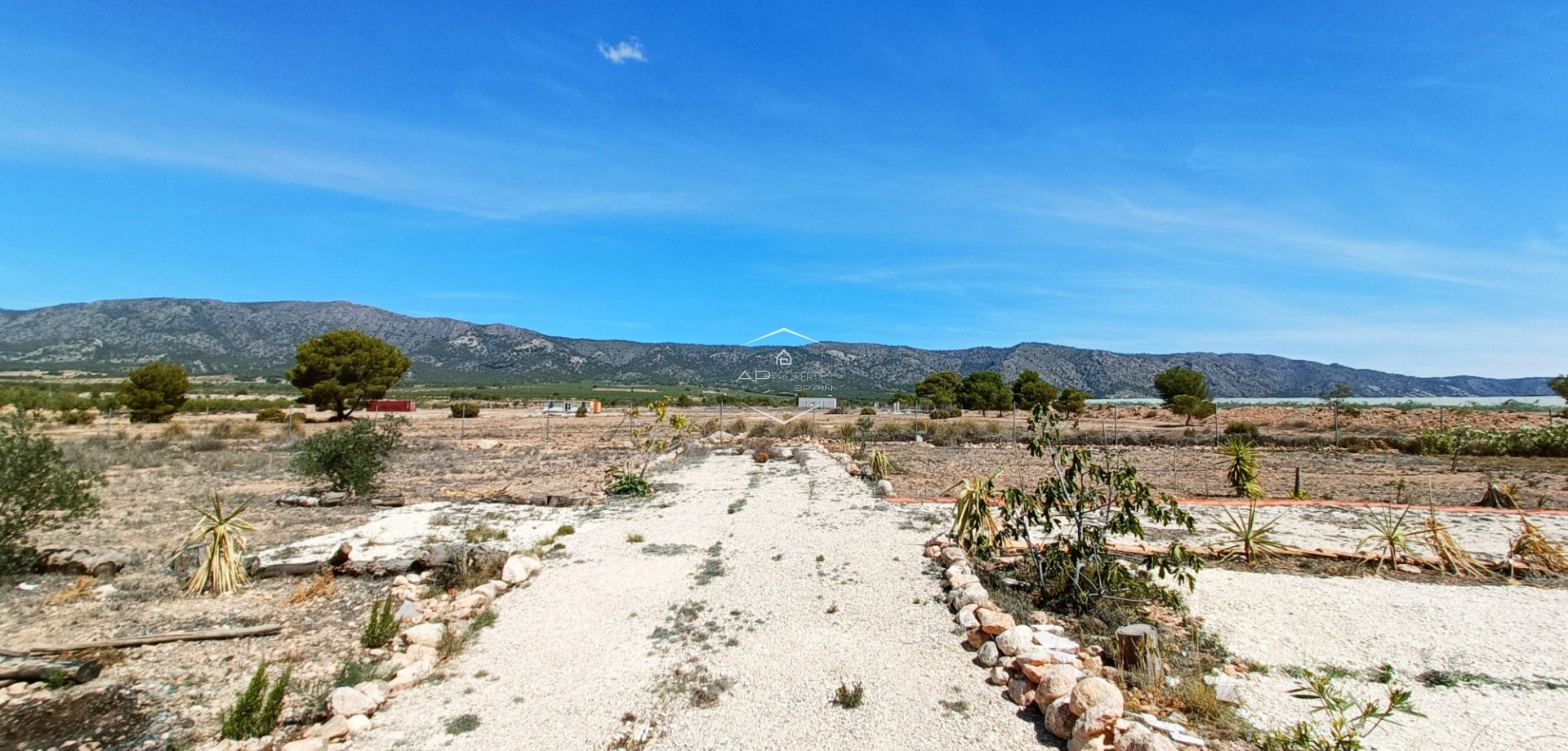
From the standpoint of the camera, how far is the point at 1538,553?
8.34 meters

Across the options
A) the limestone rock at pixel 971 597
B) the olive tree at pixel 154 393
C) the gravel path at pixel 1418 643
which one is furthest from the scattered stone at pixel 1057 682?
the olive tree at pixel 154 393

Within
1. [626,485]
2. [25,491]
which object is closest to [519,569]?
[25,491]

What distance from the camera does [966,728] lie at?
4.65 meters

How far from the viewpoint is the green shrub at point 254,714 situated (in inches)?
175

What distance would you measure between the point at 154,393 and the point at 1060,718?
46996 millimetres

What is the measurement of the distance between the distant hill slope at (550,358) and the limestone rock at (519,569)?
77437 millimetres

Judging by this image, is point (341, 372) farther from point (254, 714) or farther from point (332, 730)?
point (332, 730)

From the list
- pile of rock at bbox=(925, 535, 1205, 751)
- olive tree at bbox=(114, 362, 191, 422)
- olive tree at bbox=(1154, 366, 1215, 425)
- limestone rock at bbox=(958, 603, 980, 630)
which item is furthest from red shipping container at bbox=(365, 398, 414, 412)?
olive tree at bbox=(1154, 366, 1215, 425)

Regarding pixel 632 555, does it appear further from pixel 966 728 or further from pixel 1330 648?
pixel 1330 648

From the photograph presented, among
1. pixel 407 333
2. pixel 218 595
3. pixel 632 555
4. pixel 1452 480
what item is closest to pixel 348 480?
pixel 218 595

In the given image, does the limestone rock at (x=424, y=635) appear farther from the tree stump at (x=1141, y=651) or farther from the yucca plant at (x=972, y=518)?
the yucca plant at (x=972, y=518)

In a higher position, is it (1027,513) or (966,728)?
(1027,513)

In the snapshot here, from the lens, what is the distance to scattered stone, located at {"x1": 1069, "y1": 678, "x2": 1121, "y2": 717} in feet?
14.2

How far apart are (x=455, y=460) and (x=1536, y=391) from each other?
15695cm
